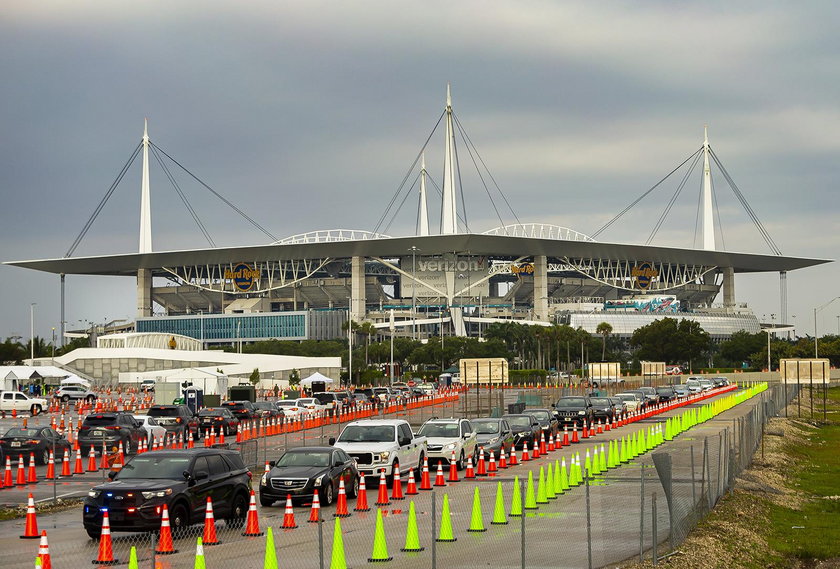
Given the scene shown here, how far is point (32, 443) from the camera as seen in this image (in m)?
36.6

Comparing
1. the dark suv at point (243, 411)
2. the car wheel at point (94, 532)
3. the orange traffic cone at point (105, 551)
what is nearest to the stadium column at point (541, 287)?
the dark suv at point (243, 411)

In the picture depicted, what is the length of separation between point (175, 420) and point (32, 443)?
475 inches

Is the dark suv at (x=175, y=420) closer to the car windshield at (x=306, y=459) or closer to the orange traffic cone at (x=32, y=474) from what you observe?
the orange traffic cone at (x=32, y=474)

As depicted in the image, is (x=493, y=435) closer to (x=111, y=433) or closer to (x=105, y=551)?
(x=111, y=433)

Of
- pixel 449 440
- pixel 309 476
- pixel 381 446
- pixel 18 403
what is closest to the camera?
pixel 309 476

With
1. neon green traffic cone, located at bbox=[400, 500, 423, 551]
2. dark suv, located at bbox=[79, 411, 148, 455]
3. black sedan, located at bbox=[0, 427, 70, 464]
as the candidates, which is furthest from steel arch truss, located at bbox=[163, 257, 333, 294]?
neon green traffic cone, located at bbox=[400, 500, 423, 551]

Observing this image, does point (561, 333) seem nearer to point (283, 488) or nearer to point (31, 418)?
point (31, 418)

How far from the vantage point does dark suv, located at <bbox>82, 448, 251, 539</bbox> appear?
19.3 m

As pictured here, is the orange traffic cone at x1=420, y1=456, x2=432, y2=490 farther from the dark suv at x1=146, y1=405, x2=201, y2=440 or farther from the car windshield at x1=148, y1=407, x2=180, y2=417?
the car windshield at x1=148, y1=407, x2=180, y2=417

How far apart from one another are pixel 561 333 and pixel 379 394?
75.5m

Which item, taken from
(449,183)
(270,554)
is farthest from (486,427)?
(449,183)

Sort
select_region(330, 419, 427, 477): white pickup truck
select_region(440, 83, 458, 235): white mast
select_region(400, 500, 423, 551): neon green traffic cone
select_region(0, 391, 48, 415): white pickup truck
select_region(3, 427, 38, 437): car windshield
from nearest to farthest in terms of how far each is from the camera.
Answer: select_region(400, 500, 423, 551): neon green traffic cone
select_region(330, 419, 427, 477): white pickup truck
select_region(3, 427, 38, 437): car windshield
select_region(0, 391, 48, 415): white pickup truck
select_region(440, 83, 458, 235): white mast

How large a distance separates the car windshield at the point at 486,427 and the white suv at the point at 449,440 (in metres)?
1.32

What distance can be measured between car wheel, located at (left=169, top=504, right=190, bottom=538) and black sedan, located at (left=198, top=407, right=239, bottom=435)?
98.0ft
